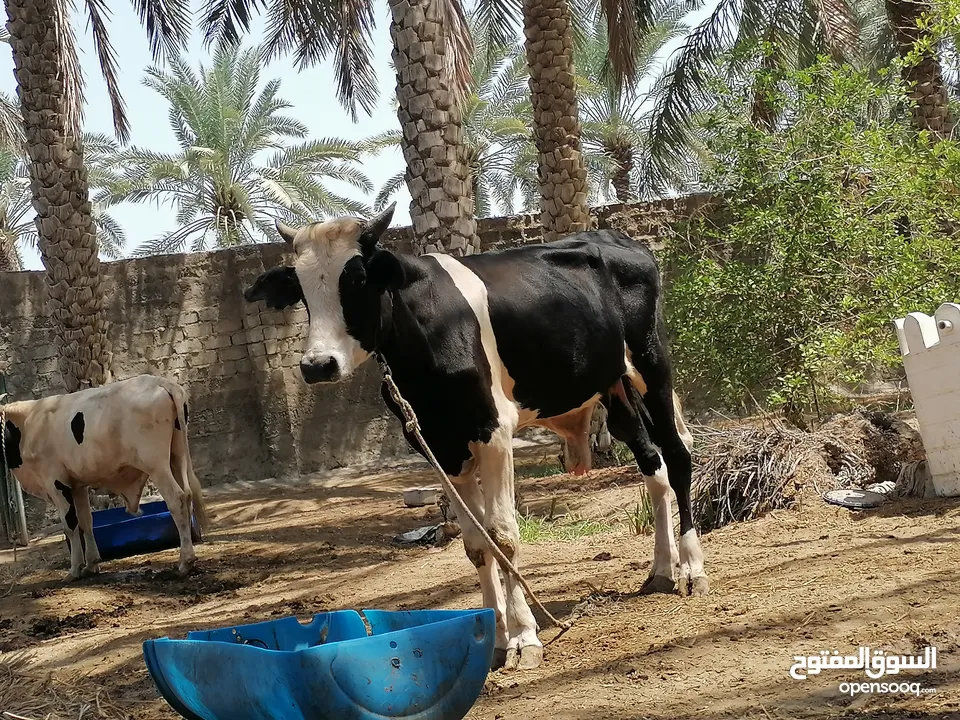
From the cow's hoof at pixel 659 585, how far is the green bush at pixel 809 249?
3.64 metres

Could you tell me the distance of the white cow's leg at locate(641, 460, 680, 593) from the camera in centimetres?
588

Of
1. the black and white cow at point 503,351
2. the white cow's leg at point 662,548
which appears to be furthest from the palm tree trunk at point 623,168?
the white cow's leg at point 662,548

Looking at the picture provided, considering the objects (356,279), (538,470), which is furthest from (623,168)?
(356,279)

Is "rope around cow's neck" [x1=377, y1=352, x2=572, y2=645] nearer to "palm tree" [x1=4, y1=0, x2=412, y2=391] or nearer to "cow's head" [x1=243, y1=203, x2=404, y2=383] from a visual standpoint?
"cow's head" [x1=243, y1=203, x2=404, y2=383]

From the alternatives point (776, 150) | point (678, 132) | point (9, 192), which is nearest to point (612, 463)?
point (776, 150)

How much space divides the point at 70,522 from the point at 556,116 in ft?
20.9

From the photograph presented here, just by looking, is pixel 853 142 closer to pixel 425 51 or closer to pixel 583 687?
pixel 425 51

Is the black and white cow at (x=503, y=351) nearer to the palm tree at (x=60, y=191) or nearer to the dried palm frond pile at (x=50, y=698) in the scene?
the dried palm frond pile at (x=50, y=698)

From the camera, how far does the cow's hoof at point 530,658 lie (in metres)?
4.78

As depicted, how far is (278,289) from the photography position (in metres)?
4.86

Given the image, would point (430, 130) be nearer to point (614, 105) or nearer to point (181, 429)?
point (181, 429)

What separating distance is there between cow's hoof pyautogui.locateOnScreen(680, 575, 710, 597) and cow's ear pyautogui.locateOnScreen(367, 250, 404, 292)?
2.32 m

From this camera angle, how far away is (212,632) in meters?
4.08

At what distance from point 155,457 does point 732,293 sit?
17.6 ft
